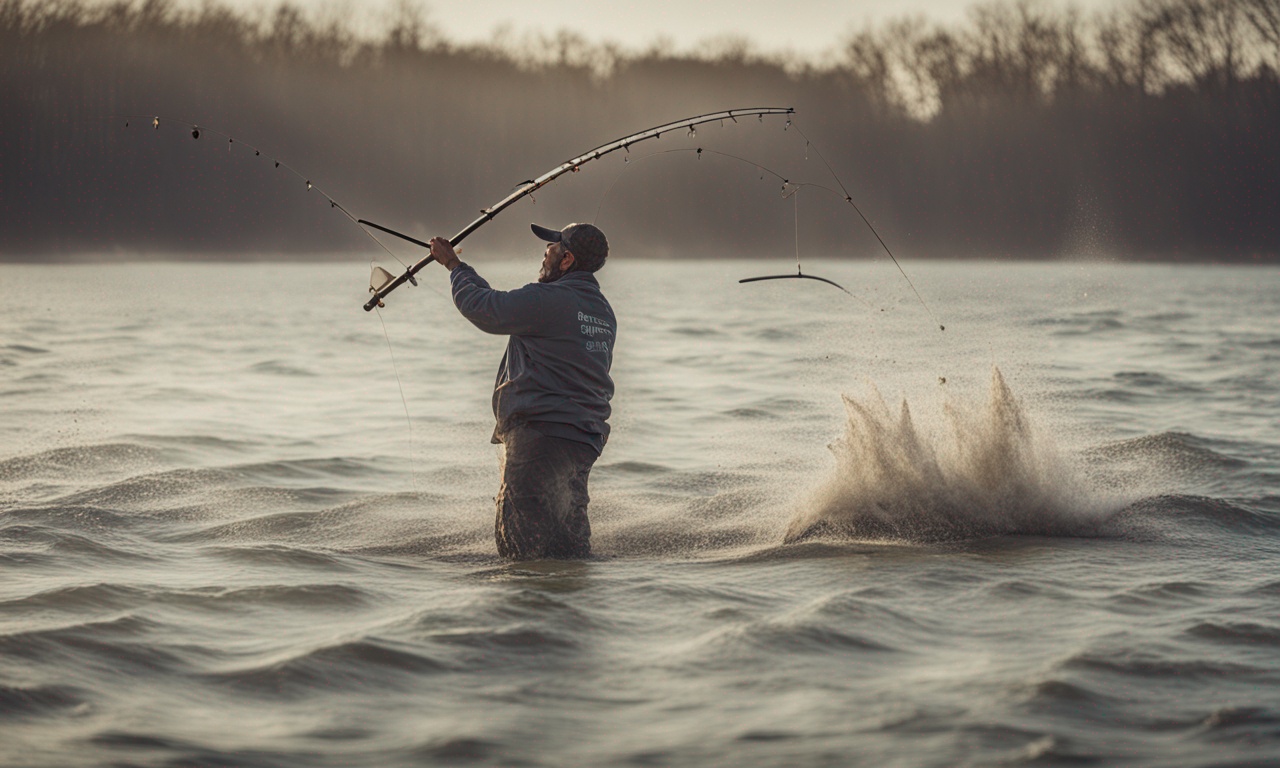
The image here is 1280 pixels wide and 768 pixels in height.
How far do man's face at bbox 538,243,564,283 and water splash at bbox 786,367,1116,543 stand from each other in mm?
2057

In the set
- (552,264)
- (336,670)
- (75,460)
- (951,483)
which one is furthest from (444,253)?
(75,460)

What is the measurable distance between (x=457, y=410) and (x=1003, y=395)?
24.8 feet

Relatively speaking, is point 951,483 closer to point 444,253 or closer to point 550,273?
point 550,273

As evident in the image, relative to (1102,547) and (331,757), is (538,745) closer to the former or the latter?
(331,757)

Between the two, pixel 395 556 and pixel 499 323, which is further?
pixel 395 556

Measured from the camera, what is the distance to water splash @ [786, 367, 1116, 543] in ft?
25.3

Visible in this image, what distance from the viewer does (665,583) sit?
21.5 feet

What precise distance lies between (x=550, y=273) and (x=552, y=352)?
17.9 inches

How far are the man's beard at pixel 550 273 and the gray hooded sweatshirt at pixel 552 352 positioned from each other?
0.18 ft

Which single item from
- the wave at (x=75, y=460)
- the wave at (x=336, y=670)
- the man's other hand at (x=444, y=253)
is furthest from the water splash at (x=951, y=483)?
the wave at (x=75, y=460)

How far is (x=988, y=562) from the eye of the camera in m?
6.89

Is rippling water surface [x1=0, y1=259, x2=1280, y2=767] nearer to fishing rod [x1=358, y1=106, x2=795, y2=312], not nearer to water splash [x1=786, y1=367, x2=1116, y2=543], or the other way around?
water splash [x1=786, y1=367, x2=1116, y2=543]

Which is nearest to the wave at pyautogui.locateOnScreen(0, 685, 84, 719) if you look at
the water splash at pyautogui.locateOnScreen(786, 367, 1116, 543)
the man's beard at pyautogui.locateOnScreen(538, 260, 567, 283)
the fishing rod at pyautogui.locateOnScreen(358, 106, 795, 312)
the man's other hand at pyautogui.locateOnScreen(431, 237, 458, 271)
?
the fishing rod at pyautogui.locateOnScreen(358, 106, 795, 312)

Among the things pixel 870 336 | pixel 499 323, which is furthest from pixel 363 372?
pixel 499 323
